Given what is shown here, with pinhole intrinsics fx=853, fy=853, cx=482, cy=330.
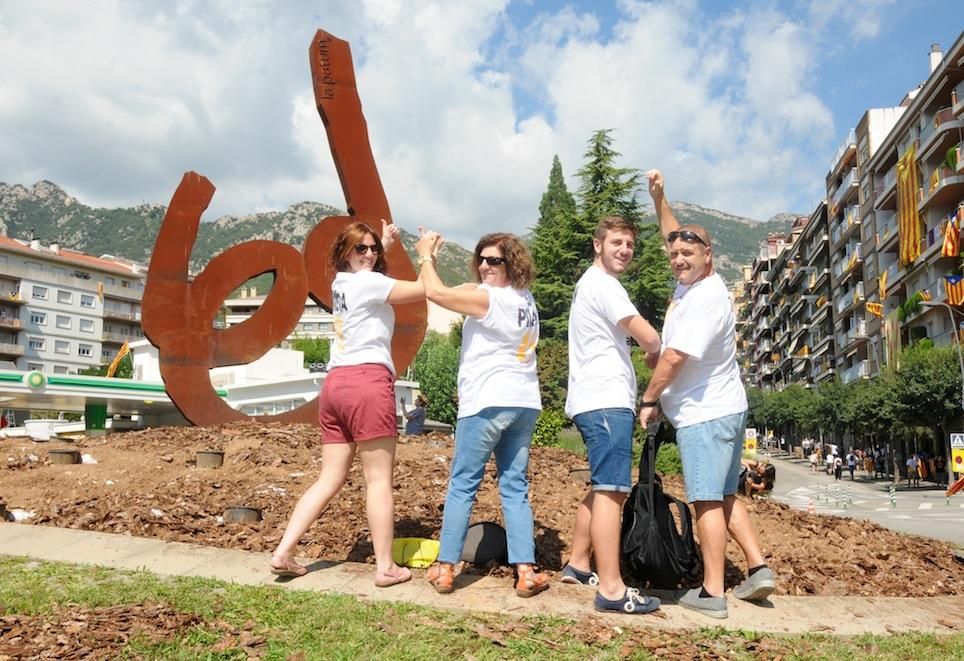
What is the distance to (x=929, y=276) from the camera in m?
40.3

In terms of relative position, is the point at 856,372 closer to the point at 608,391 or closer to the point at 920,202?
the point at 920,202

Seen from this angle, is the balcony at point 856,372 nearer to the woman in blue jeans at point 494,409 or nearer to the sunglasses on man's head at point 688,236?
the sunglasses on man's head at point 688,236

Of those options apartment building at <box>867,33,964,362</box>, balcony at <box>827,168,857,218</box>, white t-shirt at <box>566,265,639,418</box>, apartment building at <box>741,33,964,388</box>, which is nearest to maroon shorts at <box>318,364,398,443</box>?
white t-shirt at <box>566,265,639,418</box>

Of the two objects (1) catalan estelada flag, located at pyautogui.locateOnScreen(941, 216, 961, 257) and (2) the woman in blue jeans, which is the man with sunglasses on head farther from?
(1) catalan estelada flag, located at pyautogui.locateOnScreen(941, 216, 961, 257)

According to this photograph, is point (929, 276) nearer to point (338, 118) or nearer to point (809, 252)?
point (809, 252)

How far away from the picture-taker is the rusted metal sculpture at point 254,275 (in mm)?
11156

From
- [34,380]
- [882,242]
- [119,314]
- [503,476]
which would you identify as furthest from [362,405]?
[119,314]

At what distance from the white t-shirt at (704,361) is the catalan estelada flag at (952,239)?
36.0 m

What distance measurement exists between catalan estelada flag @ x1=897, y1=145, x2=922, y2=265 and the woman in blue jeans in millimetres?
42669

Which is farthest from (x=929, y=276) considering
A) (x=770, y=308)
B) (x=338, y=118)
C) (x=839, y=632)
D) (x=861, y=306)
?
(x=770, y=308)

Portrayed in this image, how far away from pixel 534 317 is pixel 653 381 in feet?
2.23

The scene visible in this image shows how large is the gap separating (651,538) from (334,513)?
2.42 metres

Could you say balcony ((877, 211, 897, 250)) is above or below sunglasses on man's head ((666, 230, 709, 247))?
above

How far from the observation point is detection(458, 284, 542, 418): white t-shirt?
414cm
